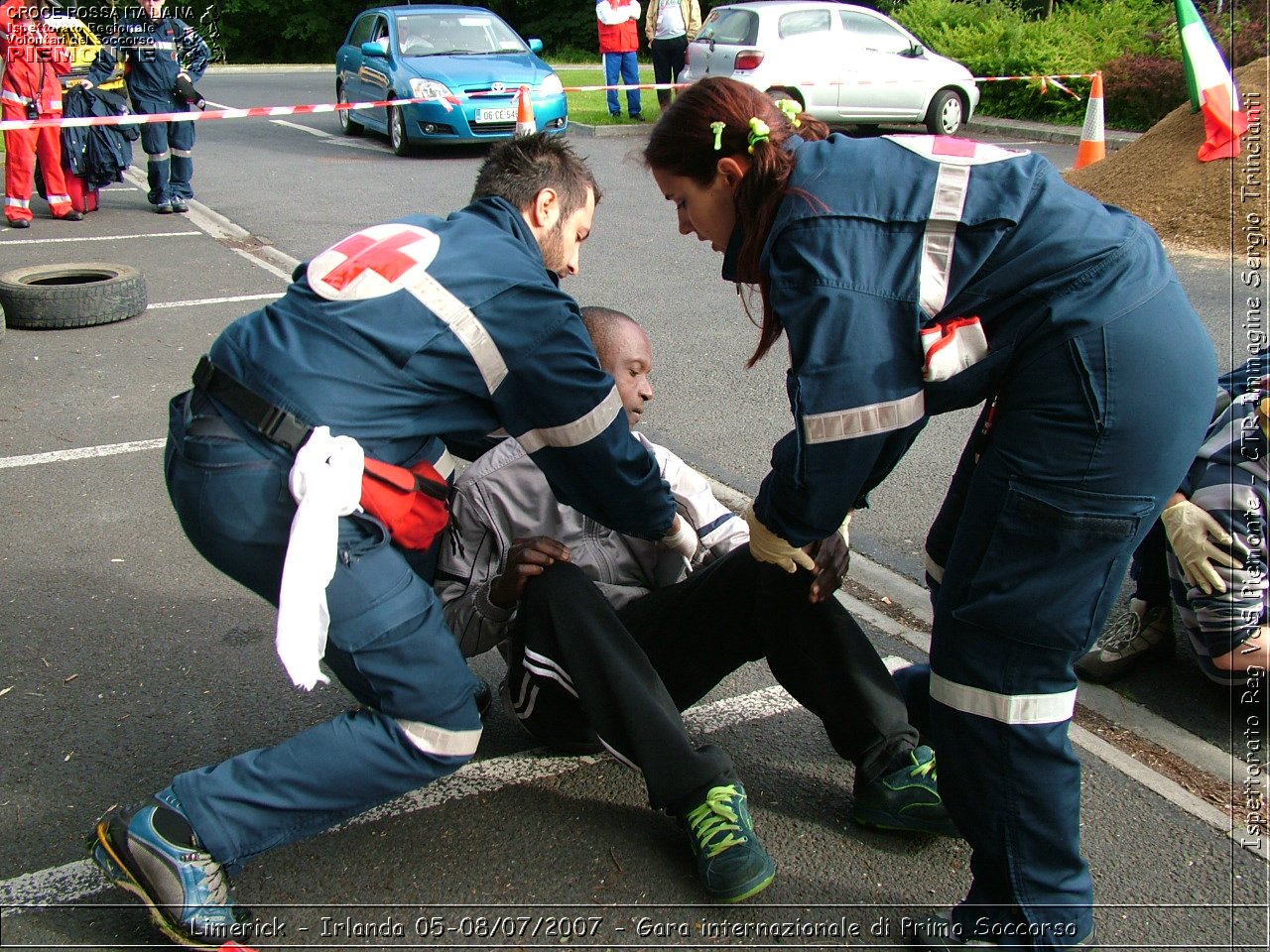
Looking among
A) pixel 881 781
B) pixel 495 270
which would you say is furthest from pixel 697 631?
pixel 495 270

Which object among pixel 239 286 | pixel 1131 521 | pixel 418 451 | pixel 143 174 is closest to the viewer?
pixel 1131 521

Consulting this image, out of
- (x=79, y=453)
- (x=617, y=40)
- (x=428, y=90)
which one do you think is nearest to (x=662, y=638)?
(x=79, y=453)

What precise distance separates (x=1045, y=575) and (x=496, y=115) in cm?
1245

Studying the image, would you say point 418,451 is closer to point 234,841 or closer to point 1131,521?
point 234,841

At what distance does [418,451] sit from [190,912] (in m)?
1.03

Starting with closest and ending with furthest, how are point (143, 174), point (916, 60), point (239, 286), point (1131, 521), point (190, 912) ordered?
1. point (1131, 521)
2. point (190, 912)
3. point (239, 286)
4. point (143, 174)
5. point (916, 60)

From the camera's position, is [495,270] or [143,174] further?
[143,174]

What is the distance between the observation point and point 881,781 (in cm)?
268

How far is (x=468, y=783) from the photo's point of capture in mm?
2955

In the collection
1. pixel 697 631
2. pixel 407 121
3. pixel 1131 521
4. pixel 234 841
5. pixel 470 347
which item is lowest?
pixel 234 841

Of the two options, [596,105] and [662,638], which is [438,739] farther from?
[596,105]

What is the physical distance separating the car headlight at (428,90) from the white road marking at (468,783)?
455 inches

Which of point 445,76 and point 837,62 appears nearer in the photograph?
point 445,76

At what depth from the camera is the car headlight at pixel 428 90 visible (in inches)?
528
